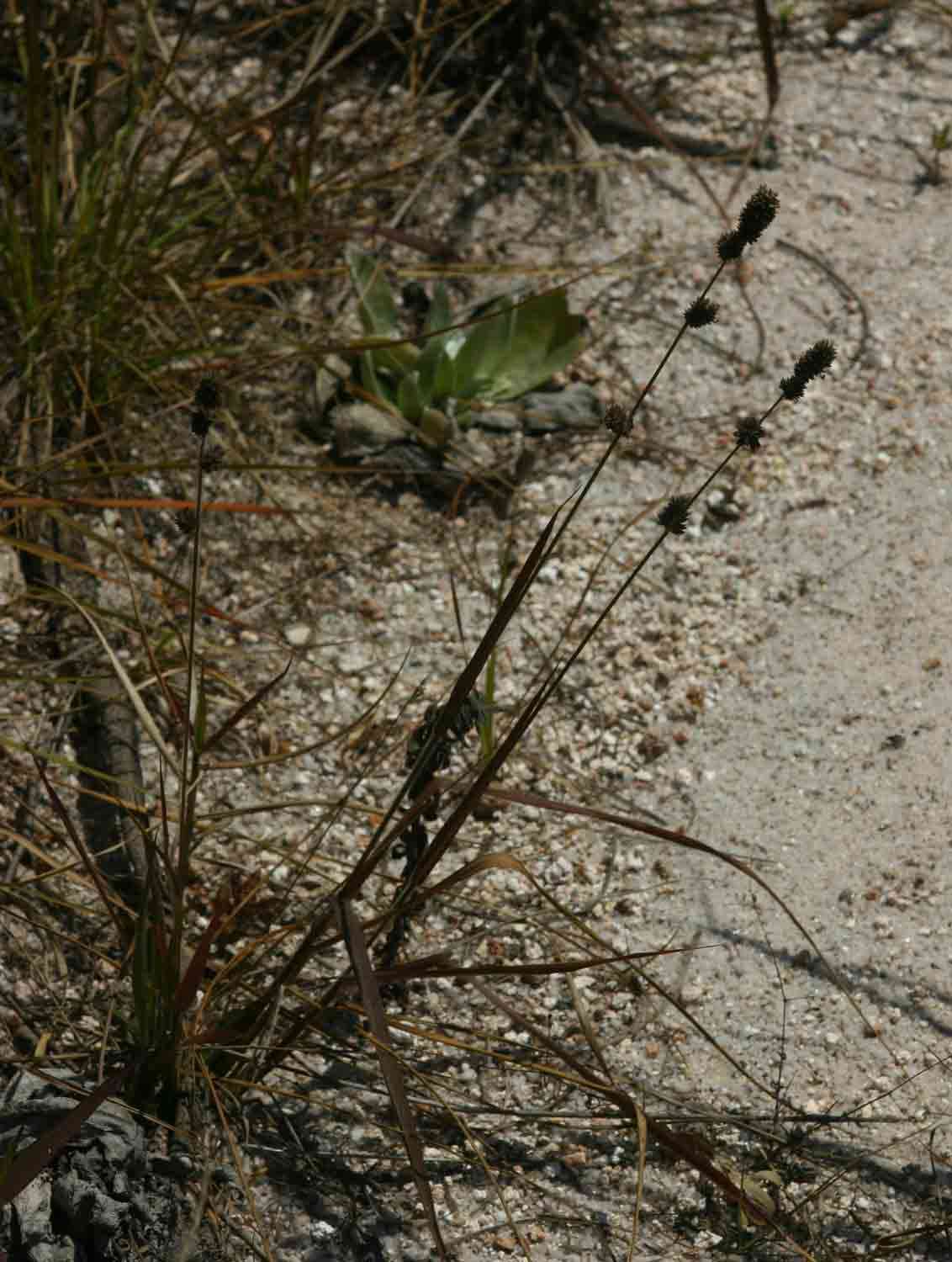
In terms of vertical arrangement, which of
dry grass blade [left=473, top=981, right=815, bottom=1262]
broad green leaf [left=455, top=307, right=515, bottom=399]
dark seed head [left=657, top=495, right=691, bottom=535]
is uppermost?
dark seed head [left=657, top=495, right=691, bottom=535]

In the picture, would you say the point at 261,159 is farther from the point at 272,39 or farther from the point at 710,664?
the point at 710,664

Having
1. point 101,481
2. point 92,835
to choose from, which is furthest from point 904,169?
point 92,835

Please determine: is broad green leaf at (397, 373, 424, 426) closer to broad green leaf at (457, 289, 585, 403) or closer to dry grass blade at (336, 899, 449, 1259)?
broad green leaf at (457, 289, 585, 403)

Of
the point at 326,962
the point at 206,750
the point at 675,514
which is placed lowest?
the point at 326,962

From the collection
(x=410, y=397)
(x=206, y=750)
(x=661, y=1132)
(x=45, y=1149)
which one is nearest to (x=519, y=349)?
(x=410, y=397)

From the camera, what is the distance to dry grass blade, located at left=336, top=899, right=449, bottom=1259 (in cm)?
127

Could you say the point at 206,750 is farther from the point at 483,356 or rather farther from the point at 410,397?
the point at 483,356

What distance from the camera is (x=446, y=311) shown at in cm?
262

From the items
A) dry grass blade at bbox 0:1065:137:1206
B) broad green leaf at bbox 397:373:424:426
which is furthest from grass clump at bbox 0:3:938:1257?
broad green leaf at bbox 397:373:424:426

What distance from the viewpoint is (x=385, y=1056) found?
1308 millimetres

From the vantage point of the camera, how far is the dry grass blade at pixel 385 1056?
4.16 ft

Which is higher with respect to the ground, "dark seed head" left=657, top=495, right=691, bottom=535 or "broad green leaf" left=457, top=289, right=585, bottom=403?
"dark seed head" left=657, top=495, right=691, bottom=535

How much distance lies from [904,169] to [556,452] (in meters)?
1.07

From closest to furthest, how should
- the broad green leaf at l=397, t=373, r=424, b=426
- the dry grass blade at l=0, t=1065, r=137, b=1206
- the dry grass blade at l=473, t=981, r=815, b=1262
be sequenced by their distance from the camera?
the dry grass blade at l=0, t=1065, r=137, b=1206 → the dry grass blade at l=473, t=981, r=815, b=1262 → the broad green leaf at l=397, t=373, r=424, b=426
